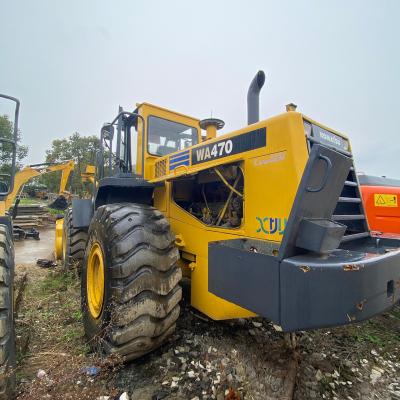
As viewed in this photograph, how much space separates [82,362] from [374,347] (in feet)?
9.33

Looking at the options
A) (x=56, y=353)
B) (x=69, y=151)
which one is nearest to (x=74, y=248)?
(x=56, y=353)

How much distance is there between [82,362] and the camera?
2.44 m

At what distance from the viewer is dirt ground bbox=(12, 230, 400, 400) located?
2.20 metres

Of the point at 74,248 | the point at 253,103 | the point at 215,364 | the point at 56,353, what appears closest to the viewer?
the point at 215,364

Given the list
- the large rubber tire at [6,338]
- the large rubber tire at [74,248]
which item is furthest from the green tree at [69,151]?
the large rubber tire at [6,338]

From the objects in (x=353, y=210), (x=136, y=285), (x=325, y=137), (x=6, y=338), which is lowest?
(x=6, y=338)

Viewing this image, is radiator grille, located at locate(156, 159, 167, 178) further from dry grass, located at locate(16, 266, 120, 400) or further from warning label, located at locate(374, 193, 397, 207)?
warning label, located at locate(374, 193, 397, 207)

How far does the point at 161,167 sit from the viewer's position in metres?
3.71

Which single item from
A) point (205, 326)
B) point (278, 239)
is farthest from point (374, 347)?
point (278, 239)

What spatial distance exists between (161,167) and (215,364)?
2.23 m

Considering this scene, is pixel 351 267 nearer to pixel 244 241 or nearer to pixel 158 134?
pixel 244 241

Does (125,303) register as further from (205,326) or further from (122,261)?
(205,326)

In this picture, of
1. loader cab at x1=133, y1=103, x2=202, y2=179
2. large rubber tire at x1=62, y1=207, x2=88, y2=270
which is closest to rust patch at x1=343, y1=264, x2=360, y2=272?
loader cab at x1=133, y1=103, x2=202, y2=179

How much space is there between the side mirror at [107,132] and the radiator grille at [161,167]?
77 cm
